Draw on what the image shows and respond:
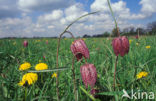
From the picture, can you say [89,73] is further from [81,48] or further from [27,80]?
[27,80]

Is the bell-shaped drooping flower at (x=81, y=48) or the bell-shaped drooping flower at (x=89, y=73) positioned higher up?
the bell-shaped drooping flower at (x=81, y=48)

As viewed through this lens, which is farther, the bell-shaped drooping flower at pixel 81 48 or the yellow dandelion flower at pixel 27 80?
the yellow dandelion flower at pixel 27 80

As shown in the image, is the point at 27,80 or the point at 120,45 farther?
the point at 27,80

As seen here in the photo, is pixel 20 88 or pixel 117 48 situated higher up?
pixel 117 48

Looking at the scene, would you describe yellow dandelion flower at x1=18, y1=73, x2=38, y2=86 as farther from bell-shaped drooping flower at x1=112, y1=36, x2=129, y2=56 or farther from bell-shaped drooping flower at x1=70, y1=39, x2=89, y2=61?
bell-shaped drooping flower at x1=112, y1=36, x2=129, y2=56

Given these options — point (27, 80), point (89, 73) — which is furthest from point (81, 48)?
point (27, 80)

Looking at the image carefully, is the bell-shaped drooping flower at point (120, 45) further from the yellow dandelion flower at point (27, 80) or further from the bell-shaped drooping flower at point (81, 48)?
the yellow dandelion flower at point (27, 80)

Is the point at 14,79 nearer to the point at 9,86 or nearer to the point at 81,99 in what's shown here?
the point at 9,86

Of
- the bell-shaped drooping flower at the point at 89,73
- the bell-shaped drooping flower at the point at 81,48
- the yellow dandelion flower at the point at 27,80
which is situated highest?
the bell-shaped drooping flower at the point at 81,48

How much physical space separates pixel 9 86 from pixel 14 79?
0.37 feet

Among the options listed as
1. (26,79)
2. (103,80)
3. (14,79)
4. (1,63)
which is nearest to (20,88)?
(26,79)

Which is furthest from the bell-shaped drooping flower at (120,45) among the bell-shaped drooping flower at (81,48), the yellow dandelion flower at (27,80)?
the yellow dandelion flower at (27,80)

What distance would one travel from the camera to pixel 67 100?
79cm

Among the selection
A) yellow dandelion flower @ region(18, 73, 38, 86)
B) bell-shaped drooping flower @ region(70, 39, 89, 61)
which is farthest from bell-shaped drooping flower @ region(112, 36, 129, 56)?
yellow dandelion flower @ region(18, 73, 38, 86)
